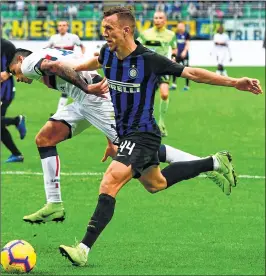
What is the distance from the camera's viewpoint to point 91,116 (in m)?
12.3

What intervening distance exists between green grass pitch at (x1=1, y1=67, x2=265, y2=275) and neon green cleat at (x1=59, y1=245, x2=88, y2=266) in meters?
0.50

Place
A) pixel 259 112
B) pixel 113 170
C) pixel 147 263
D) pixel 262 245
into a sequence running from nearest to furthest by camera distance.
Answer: pixel 113 170 < pixel 147 263 < pixel 262 245 < pixel 259 112

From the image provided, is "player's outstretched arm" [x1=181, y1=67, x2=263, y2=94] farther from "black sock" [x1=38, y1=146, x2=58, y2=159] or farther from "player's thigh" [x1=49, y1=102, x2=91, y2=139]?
"black sock" [x1=38, y1=146, x2=58, y2=159]

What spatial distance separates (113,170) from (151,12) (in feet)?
136

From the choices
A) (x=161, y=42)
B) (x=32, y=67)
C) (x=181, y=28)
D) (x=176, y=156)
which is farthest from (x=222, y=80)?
(x=181, y=28)

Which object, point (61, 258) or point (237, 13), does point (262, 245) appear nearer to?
point (61, 258)

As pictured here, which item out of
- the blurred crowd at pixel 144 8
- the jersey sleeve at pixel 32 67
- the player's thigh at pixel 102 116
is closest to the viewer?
the jersey sleeve at pixel 32 67

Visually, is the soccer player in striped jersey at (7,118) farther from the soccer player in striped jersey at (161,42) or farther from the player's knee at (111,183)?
the player's knee at (111,183)

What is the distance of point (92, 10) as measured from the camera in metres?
51.3

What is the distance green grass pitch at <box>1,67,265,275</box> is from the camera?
35.8 feet

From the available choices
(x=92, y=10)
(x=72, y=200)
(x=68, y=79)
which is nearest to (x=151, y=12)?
(x=92, y=10)

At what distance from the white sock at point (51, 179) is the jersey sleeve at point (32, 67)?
122cm

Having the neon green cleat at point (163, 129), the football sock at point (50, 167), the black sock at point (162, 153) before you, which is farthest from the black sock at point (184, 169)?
the neon green cleat at point (163, 129)

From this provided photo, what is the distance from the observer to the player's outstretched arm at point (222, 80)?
984 centimetres
